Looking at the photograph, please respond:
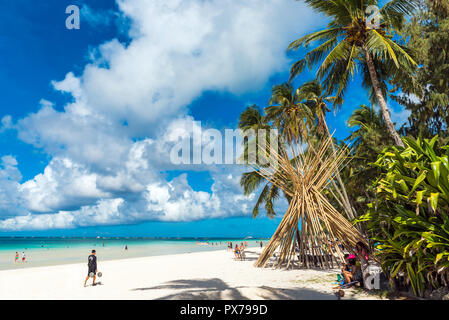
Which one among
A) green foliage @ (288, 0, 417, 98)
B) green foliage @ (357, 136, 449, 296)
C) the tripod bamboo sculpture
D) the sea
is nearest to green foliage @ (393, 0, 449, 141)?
green foliage @ (288, 0, 417, 98)

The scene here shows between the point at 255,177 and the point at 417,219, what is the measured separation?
397 inches

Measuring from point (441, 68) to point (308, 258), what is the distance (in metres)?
8.14

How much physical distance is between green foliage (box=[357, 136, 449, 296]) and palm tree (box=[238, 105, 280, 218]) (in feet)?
28.8

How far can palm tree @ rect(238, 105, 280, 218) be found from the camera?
14109 millimetres

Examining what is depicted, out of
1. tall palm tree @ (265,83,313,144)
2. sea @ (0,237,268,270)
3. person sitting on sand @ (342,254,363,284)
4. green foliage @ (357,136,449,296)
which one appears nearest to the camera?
green foliage @ (357,136,449,296)

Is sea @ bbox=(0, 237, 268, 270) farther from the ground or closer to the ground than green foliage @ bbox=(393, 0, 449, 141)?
closer to the ground

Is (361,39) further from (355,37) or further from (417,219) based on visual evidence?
(417,219)

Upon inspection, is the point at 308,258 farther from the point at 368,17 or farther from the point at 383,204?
the point at 368,17

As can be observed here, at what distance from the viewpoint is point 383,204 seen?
5520mm

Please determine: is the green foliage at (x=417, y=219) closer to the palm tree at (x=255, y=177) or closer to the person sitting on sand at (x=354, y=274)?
the person sitting on sand at (x=354, y=274)

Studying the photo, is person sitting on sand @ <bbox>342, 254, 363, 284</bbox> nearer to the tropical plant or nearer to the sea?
the tropical plant

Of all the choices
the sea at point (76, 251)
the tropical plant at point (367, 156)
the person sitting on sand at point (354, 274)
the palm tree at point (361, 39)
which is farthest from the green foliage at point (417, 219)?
the sea at point (76, 251)
